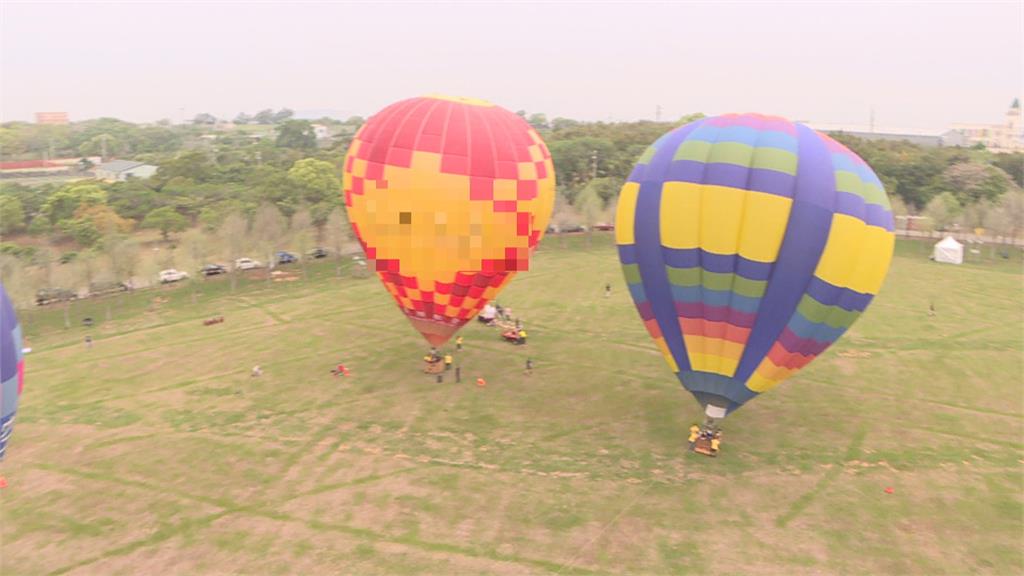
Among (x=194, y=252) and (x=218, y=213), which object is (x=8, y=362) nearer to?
(x=194, y=252)

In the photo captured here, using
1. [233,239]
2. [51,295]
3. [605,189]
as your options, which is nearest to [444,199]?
[233,239]

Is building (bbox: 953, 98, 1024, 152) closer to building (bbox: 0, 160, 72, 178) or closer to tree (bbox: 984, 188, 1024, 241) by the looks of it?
tree (bbox: 984, 188, 1024, 241)

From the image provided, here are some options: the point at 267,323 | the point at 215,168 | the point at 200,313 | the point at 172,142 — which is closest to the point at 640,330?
the point at 267,323

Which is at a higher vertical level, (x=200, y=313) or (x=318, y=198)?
(x=318, y=198)

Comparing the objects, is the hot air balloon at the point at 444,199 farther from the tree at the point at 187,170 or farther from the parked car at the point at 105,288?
the tree at the point at 187,170

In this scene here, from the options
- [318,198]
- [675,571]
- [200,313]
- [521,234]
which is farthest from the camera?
[318,198]

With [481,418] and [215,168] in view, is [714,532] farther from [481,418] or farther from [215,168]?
[215,168]

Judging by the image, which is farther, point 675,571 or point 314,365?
point 314,365
